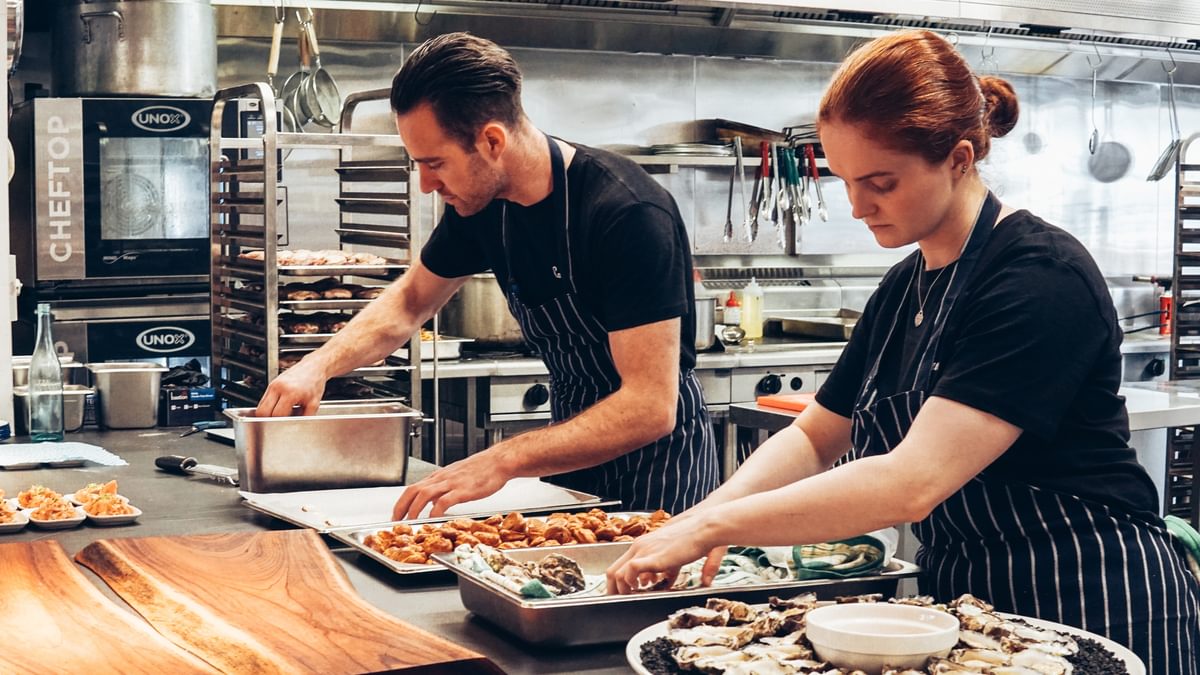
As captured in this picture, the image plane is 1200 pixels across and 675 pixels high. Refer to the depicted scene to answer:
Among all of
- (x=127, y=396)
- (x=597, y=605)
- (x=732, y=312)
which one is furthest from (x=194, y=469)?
(x=732, y=312)

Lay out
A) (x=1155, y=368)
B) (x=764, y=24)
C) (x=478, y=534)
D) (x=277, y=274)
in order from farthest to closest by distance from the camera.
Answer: (x=1155, y=368) < (x=764, y=24) < (x=277, y=274) < (x=478, y=534)

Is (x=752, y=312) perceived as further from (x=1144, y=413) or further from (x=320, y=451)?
(x=320, y=451)

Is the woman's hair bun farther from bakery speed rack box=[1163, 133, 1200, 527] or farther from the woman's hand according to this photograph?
bakery speed rack box=[1163, 133, 1200, 527]

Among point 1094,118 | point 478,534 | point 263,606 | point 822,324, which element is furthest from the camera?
point 1094,118

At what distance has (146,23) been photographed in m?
4.81

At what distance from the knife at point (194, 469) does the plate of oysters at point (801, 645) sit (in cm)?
142

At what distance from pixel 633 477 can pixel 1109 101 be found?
18.1 feet

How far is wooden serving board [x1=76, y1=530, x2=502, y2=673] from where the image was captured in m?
1.43

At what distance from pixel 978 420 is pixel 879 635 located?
38 centimetres

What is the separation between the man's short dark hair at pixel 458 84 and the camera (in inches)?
92.5

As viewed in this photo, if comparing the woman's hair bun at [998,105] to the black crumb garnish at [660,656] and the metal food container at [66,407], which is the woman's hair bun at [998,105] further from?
the metal food container at [66,407]

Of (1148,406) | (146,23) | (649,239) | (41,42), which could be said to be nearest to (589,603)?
(649,239)

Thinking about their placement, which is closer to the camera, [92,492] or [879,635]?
[879,635]

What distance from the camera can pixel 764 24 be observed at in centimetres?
616
